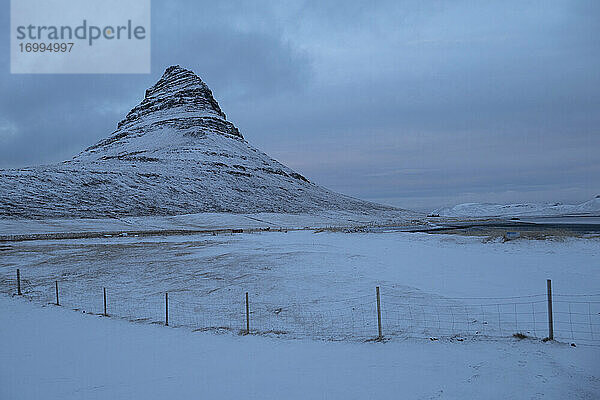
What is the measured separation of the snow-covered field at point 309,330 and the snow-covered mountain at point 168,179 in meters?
60.7

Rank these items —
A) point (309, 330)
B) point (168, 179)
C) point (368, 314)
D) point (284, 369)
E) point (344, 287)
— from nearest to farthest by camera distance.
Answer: point (284, 369), point (309, 330), point (368, 314), point (344, 287), point (168, 179)

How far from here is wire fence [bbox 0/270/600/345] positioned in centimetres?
1244

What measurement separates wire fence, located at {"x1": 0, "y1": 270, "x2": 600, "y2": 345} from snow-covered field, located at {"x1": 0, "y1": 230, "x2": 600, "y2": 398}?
0.07 m

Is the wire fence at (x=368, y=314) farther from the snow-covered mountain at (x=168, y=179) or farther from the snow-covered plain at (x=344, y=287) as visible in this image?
the snow-covered mountain at (x=168, y=179)

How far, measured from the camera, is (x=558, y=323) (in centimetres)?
1290

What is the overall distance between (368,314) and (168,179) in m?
103

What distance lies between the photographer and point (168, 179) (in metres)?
110

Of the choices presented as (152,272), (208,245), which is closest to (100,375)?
(152,272)

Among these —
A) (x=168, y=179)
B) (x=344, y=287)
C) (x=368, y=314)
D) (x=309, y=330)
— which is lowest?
(x=309, y=330)

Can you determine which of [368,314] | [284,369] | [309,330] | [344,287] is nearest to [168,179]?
[344,287]

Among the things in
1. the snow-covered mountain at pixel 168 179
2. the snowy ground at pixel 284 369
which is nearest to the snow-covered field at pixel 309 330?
the snowy ground at pixel 284 369

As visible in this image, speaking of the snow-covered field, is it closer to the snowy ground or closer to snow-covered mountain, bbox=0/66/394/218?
the snowy ground

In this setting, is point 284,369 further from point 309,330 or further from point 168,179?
point 168,179

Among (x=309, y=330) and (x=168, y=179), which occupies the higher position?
(x=168, y=179)
